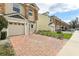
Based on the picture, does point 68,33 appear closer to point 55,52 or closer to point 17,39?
point 55,52

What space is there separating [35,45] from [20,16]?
0.81m

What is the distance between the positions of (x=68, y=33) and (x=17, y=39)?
1263 mm

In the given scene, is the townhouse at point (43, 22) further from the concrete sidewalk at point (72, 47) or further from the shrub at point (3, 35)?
the shrub at point (3, 35)

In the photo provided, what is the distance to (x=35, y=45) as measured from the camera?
4.18m

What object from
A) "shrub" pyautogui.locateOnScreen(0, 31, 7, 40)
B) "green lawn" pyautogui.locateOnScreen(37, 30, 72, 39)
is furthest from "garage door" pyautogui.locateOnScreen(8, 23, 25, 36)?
"green lawn" pyautogui.locateOnScreen(37, 30, 72, 39)

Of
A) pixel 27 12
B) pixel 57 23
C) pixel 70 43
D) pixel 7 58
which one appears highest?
pixel 27 12

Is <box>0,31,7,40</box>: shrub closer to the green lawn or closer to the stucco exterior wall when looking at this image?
the stucco exterior wall

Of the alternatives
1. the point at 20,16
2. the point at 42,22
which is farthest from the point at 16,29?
the point at 42,22

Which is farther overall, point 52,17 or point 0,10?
point 52,17

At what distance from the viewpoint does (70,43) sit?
13.5ft

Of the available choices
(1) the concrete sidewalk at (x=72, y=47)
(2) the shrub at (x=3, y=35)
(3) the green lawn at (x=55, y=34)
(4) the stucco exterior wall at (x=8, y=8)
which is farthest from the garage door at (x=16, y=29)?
(1) the concrete sidewalk at (x=72, y=47)

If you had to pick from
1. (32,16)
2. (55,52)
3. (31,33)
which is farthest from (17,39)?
(55,52)

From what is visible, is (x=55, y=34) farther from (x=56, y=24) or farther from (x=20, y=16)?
(x=20, y=16)

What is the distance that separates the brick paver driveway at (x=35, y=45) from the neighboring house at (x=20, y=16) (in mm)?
180
